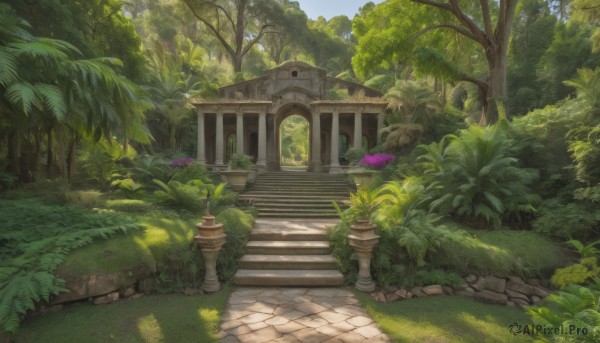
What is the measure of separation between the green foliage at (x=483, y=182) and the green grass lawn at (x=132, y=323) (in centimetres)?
492

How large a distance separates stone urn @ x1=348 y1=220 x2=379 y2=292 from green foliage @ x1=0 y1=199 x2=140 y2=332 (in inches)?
152

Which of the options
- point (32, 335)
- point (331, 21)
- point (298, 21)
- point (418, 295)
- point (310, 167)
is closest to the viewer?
point (32, 335)

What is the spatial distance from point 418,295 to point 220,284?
3233 mm

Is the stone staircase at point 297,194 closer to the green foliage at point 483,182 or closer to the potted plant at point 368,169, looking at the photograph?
the potted plant at point 368,169

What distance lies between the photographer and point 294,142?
3775cm

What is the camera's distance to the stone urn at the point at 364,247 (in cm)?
535

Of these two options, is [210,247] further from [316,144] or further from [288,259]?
[316,144]

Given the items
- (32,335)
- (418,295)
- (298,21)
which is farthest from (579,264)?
(298,21)

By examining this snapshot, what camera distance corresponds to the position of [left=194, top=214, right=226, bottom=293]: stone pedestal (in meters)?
5.31

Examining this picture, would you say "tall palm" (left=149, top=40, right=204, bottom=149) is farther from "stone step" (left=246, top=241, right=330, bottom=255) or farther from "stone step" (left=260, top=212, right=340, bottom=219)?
"stone step" (left=246, top=241, right=330, bottom=255)

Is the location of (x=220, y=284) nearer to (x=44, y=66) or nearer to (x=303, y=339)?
(x=303, y=339)

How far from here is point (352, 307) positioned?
15.5ft

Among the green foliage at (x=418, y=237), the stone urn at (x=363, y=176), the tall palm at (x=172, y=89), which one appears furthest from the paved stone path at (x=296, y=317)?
the tall palm at (x=172, y=89)

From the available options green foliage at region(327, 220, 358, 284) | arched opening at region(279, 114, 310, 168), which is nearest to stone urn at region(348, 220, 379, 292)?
green foliage at region(327, 220, 358, 284)
